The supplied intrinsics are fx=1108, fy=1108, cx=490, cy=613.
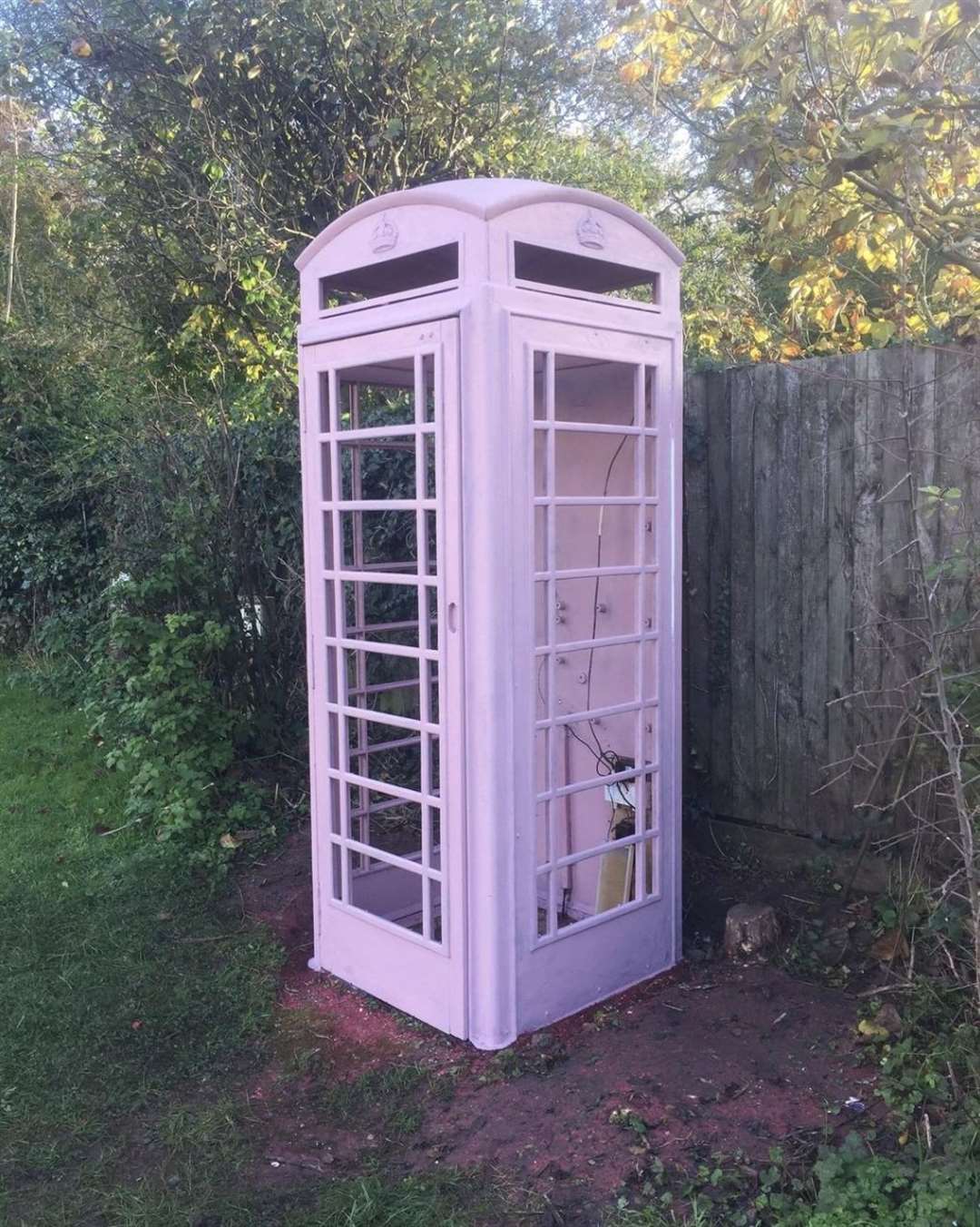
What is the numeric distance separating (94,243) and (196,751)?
488 cm

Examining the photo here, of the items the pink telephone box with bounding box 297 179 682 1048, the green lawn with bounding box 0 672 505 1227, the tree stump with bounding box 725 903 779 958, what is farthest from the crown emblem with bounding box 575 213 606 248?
the green lawn with bounding box 0 672 505 1227

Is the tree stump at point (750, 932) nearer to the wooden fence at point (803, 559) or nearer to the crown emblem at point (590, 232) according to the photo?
the wooden fence at point (803, 559)

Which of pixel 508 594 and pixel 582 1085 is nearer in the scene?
pixel 582 1085

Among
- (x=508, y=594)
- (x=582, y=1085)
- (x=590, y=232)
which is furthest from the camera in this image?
(x=590, y=232)

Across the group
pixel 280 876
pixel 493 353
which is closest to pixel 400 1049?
pixel 280 876

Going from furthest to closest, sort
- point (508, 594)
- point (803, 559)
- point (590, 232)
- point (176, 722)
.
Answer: point (176, 722), point (803, 559), point (590, 232), point (508, 594)

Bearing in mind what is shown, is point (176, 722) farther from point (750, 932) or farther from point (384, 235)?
point (750, 932)

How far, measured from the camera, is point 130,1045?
3.78 metres

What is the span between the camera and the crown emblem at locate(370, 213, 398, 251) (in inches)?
144

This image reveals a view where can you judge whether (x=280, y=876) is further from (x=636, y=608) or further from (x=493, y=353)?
(x=493, y=353)

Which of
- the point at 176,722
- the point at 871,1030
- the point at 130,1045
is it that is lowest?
the point at 130,1045

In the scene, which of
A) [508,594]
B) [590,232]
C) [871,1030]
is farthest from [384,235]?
[871,1030]

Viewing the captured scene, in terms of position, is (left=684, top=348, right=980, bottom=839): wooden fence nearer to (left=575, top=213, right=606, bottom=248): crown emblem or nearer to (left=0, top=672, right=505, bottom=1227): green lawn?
(left=575, top=213, right=606, bottom=248): crown emblem

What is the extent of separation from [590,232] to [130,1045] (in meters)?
3.15
